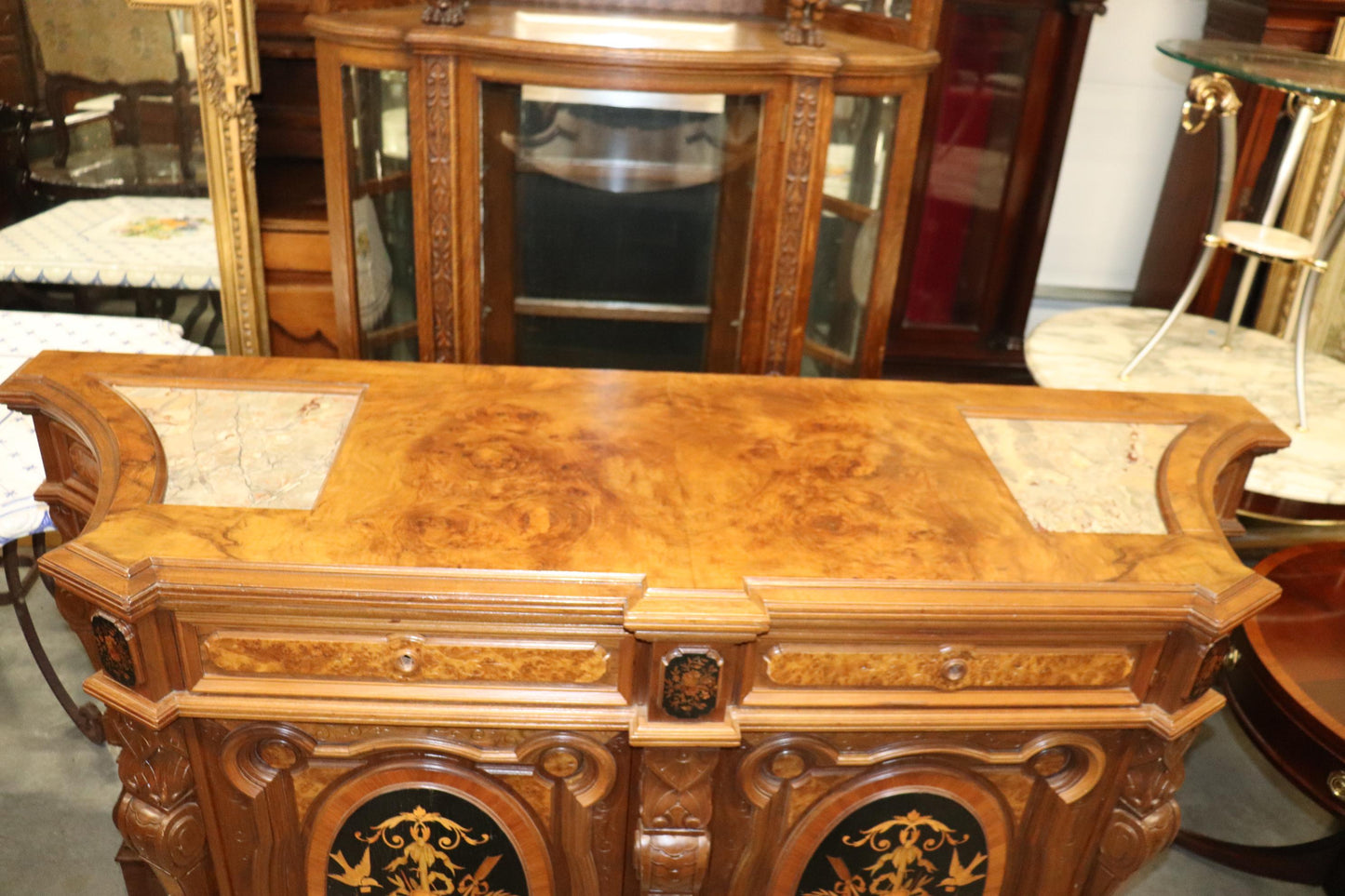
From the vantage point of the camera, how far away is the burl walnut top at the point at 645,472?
142cm

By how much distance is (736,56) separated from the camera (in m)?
2.29

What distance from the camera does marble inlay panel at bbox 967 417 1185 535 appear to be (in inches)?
62.9

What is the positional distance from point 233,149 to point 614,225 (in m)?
0.99

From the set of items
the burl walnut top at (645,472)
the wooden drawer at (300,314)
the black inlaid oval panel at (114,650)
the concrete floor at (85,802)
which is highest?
the burl walnut top at (645,472)

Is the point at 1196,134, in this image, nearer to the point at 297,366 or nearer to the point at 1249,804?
the point at 1249,804

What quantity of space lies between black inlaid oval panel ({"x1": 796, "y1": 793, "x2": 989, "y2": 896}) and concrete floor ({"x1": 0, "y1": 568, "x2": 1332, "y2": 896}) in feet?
2.26

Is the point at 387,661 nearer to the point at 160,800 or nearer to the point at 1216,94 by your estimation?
the point at 160,800

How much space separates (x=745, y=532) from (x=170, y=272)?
1.99m

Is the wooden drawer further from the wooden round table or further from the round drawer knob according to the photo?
the wooden round table

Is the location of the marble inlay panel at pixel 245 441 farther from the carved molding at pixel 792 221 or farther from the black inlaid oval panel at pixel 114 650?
the carved molding at pixel 792 221


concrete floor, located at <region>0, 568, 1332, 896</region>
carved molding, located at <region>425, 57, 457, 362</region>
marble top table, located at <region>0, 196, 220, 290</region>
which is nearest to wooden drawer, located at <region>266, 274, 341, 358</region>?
marble top table, located at <region>0, 196, 220, 290</region>

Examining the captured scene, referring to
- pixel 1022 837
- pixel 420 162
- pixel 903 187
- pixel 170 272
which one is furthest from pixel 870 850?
pixel 170 272

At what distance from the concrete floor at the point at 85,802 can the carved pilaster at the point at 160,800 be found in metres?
0.61

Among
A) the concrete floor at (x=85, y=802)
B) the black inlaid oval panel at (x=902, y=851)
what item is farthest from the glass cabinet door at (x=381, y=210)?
Result: the black inlaid oval panel at (x=902, y=851)
